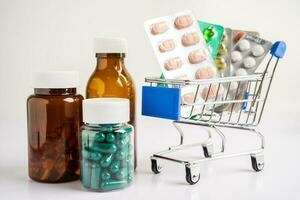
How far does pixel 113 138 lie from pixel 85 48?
81cm

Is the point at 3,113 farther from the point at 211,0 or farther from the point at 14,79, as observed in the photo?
the point at 211,0

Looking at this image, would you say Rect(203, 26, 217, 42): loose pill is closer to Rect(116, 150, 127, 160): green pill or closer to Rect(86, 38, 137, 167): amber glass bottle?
Rect(86, 38, 137, 167): amber glass bottle

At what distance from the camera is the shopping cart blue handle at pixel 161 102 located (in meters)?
0.71

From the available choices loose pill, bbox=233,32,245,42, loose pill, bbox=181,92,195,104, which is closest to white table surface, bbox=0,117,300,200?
loose pill, bbox=181,92,195,104

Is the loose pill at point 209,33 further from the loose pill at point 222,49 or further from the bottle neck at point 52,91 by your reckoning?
the bottle neck at point 52,91

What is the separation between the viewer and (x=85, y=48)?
1.43 m

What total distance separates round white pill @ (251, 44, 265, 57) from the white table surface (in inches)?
7.7

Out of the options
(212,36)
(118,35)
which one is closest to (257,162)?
(212,36)

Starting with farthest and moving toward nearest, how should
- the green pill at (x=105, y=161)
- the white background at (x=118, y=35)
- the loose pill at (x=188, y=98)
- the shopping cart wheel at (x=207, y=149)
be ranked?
the white background at (x=118, y=35) → the shopping cart wheel at (x=207, y=149) → the loose pill at (x=188, y=98) → the green pill at (x=105, y=161)

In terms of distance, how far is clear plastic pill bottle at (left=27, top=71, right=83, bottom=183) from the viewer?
70cm

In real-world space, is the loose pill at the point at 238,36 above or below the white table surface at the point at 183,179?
above

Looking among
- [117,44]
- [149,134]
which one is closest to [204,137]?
[149,134]

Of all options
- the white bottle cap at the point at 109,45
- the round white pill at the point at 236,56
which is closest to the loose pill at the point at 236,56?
the round white pill at the point at 236,56

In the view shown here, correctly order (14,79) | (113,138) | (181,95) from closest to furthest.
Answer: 1. (113,138)
2. (181,95)
3. (14,79)
